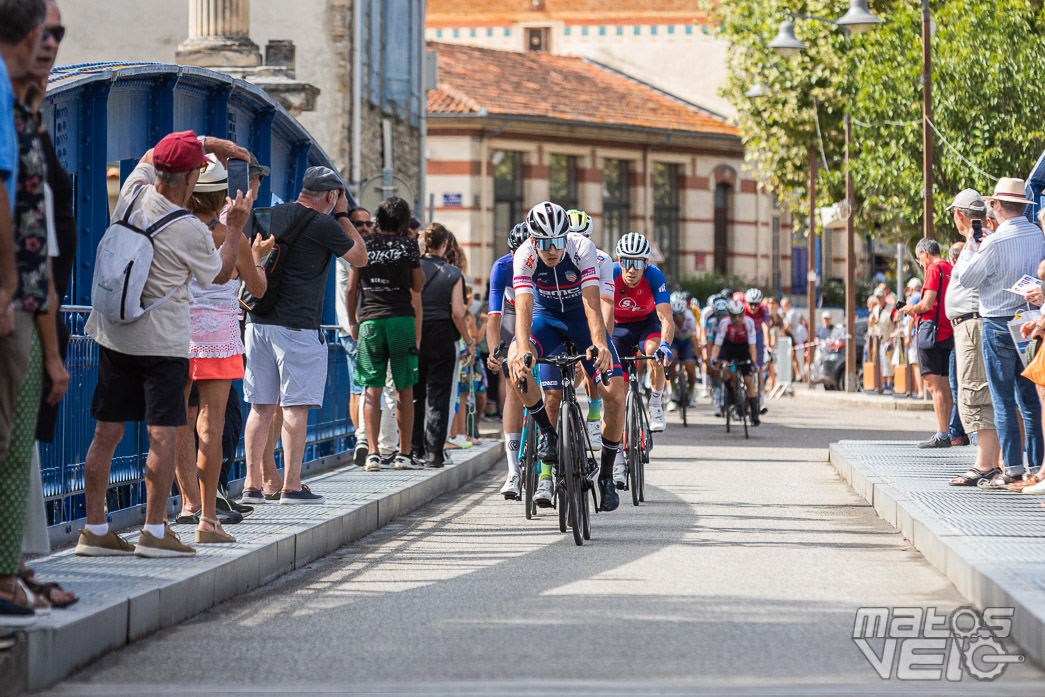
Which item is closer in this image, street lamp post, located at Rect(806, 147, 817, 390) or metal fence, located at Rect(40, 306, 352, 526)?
metal fence, located at Rect(40, 306, 352, 526)

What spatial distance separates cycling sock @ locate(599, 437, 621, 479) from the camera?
10820mm

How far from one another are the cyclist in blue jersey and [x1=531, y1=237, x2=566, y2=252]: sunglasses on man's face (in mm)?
711

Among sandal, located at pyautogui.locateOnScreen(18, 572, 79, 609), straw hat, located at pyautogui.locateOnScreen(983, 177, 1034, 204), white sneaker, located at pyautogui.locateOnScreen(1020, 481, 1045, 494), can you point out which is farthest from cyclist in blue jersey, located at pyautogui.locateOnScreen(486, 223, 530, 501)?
sandal, located at pyautogui.locateOnScreen(18, 572, 79, 609)

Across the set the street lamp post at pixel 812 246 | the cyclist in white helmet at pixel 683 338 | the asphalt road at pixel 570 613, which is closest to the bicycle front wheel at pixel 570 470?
the asphalt road at pixel 570 613

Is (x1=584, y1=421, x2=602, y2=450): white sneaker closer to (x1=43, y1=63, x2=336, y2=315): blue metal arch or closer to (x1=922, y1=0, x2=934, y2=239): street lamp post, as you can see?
(x1=43, y1=63, x2=336, y2=315): blue metal arch

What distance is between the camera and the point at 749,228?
182ft

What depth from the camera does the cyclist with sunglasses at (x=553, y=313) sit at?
31.8 feet

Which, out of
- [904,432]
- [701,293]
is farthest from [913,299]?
[701,293]

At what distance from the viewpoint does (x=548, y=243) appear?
9898mm

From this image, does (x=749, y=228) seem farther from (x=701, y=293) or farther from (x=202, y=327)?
(x=202, y=327)

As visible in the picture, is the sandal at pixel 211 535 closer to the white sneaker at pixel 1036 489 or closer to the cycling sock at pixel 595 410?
the cycling sock at pixel 595 410

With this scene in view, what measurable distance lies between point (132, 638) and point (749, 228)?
50196 mm

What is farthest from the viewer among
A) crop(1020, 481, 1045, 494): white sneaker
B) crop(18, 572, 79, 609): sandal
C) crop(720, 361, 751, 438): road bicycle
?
crop(720, 361, 751, 438): road bicycle

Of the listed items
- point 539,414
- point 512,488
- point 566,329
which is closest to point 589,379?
point 566,329
